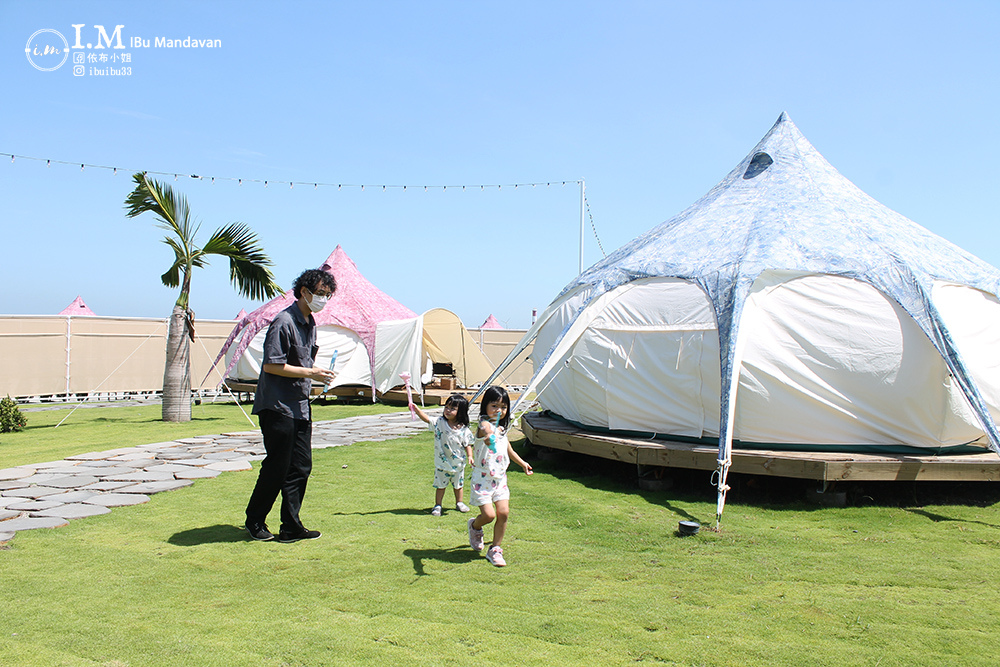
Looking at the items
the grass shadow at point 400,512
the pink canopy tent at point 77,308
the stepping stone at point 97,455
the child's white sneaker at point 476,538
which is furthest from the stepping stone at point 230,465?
the pink canopy tent at point 77,308

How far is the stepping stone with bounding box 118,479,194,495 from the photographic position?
23.5 feet

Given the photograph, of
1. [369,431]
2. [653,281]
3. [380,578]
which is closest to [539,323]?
[653,281]

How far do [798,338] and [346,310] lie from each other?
1329 cm

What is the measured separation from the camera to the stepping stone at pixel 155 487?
7170 mm

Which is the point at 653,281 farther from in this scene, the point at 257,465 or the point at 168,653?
the point at 168,653

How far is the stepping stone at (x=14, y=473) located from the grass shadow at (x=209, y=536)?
3.28m

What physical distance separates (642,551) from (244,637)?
3035 millimetres

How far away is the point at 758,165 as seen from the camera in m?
10.3

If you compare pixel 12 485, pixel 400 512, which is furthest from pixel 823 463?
pixel 12 485

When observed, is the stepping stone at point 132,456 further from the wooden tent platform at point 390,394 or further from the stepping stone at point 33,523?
the wooden tent platform at point 390,394

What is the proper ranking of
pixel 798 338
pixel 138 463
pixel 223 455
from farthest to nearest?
pixel 223 455 → pixel 138 463 → pixel 798 338

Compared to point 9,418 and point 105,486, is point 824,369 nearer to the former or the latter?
point 105,486

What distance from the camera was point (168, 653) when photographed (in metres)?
3.45

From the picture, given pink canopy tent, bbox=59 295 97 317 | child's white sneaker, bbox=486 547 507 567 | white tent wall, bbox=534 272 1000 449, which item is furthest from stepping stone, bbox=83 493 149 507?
pink canopy tent, bbox=59 295 97 317
